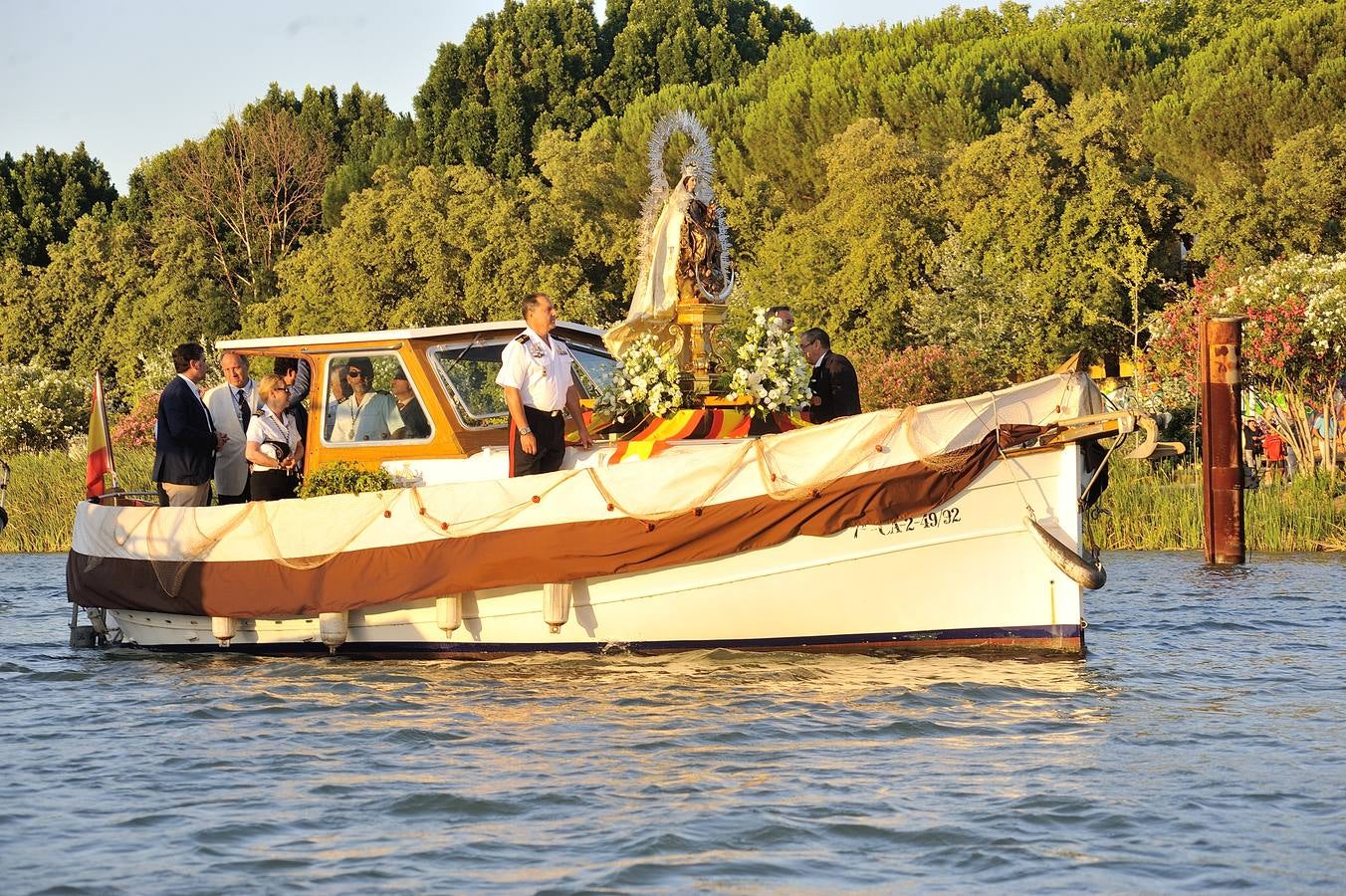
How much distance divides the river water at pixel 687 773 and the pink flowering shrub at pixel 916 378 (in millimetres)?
14570

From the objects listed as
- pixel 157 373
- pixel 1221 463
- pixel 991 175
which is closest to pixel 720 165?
pixel 991 175

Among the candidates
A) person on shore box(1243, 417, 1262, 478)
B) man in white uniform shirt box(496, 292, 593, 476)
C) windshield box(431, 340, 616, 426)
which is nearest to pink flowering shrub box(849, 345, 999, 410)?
person on shore box(1243, 417, 1262, 478)

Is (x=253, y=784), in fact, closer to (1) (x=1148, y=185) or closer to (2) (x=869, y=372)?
(2) (x=869, y=372)

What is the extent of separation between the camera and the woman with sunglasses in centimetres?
1279

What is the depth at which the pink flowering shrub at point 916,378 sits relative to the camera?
1078 inches

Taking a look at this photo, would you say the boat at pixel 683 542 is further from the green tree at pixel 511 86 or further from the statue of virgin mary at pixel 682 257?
the green tree at pixel 511 86

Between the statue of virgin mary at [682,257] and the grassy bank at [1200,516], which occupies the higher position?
the statue of virgin mary at [682,257]

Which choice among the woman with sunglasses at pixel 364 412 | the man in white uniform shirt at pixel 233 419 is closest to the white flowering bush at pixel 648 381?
the woman with sunglasses at pixel 364 412

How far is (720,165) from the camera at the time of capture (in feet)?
147

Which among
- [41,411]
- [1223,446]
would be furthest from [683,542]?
[41,411]

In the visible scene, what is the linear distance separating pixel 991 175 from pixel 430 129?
26.5 meters

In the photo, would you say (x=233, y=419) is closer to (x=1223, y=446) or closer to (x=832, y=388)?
(x=832, y=388)

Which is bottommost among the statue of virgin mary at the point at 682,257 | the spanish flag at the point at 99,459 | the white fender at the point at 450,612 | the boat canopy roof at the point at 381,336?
the white fender at the point at 450,612

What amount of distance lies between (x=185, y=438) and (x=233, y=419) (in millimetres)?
602
